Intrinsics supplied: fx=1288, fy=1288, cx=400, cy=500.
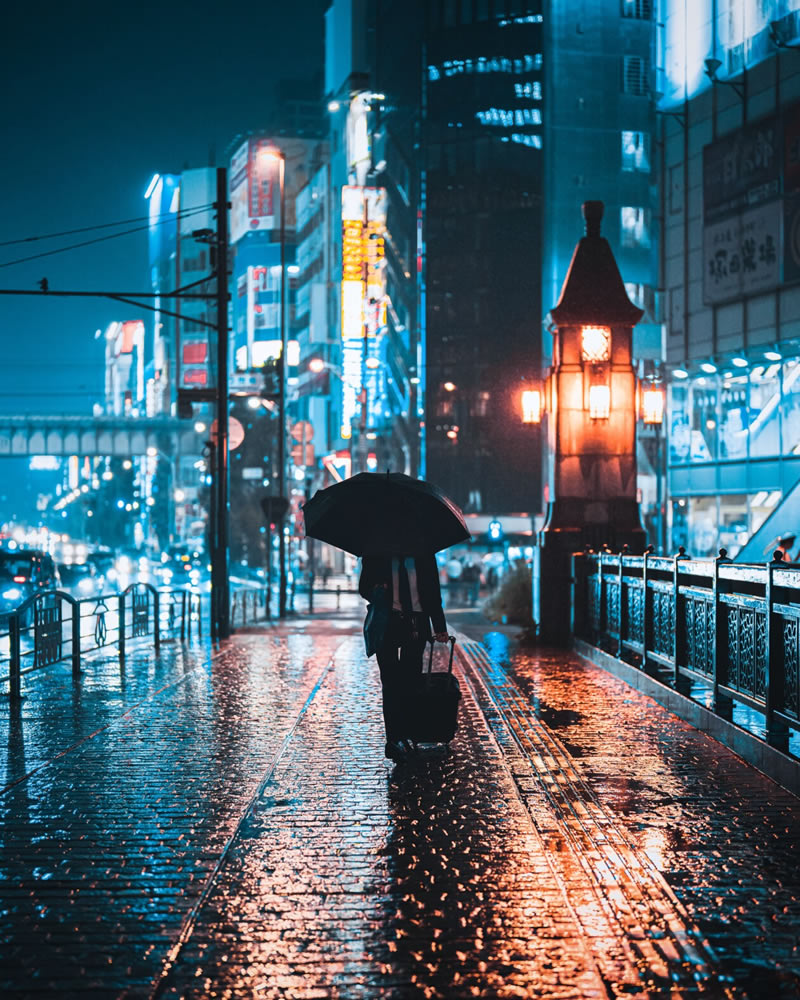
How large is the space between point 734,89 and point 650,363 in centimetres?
1856

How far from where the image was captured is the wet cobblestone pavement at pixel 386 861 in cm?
505

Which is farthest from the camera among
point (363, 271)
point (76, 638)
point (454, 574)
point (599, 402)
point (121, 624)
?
point (363, 271)

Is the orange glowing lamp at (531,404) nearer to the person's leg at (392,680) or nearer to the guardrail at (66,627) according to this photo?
the guardrail at (66,627)

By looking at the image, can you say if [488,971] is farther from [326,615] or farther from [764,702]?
[326,615]

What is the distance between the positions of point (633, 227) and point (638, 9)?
1095cm

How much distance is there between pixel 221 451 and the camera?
27.5 meters

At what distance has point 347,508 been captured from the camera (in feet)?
33.0

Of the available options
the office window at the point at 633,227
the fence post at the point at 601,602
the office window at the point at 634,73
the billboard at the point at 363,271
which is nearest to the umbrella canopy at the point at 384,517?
the fence post at the point at 601,602

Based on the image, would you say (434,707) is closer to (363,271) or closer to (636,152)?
(636,152)

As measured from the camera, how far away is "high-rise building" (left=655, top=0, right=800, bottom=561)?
39562mm

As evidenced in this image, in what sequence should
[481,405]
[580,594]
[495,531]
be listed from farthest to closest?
[481,405] < [495,531] < [580,594]

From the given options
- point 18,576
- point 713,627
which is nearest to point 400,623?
point 713,627

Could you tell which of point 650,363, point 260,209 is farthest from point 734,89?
point 260,209

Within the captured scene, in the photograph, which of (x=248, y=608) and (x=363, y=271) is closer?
(x=248, y=608)
